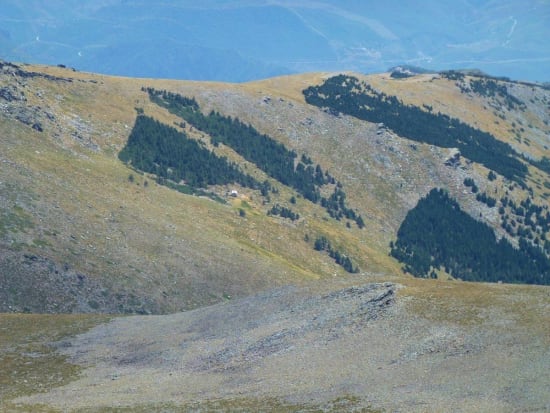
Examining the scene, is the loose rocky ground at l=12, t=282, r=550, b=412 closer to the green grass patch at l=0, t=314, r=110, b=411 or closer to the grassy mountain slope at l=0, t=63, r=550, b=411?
the grassy mountain slope at l=0, t=63, r=550, b=411

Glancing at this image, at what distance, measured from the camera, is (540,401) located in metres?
46.5

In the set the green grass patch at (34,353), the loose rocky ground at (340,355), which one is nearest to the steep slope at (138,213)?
the green grass patch at (34,353)

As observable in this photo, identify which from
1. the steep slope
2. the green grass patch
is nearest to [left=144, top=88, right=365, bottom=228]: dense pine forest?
the steep slope

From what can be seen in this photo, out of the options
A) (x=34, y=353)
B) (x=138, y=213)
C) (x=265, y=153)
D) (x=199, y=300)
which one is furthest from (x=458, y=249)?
(x=34, y=353)

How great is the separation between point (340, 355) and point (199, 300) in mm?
44850

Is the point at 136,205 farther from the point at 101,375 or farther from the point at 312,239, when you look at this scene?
→ the point at 101,375

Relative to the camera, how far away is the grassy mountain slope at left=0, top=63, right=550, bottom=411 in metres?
54.1

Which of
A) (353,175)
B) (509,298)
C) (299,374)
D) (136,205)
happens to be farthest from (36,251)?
(353,175)

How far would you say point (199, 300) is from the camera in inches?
4043

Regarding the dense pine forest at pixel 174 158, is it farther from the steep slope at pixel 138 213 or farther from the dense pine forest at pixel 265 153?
the dense pine forest at pixel 265 153

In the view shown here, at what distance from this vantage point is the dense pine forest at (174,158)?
15188 centimetres

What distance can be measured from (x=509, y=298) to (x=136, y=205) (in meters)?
68.5

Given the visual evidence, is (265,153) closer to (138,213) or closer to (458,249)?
(458,249)

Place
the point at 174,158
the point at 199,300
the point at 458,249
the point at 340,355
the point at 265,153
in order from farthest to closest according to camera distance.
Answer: the point at 265,153, the point at 458,249, the point at 174,158, the point at 199,300, the point at 340,355
